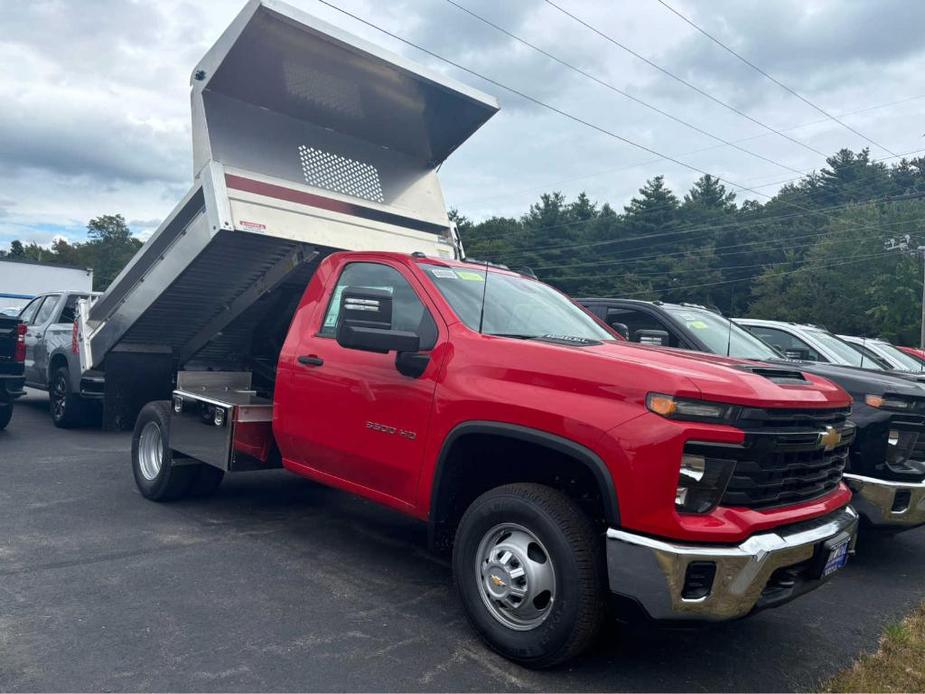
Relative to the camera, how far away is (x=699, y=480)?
3.22 meters

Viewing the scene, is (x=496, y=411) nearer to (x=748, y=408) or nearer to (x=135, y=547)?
(x=748, y=408)

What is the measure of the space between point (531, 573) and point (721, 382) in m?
1.23

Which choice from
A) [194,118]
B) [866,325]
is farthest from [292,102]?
[866,325]

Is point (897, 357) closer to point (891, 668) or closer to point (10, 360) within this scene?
point (891, 668)

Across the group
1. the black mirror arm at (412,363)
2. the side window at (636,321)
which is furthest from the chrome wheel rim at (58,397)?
the black mirror arm at (412,363)

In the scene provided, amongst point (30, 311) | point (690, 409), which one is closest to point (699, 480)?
point (690, 409)

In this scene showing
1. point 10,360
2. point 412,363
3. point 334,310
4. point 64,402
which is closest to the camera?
point 412,363

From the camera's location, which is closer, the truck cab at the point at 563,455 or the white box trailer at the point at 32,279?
the truck cab at the point at 563,455

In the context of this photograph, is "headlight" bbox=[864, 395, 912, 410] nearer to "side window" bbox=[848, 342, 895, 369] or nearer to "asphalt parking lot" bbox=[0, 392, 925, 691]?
"asphalt parking lot" bbox=[0, 392, 925, 691]

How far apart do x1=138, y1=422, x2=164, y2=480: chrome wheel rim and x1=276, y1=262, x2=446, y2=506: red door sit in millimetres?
1841

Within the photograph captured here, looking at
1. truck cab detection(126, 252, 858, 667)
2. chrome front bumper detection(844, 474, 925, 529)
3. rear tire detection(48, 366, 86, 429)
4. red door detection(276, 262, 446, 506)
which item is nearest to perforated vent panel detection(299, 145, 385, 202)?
red door detection(276, 262, 446, 506)

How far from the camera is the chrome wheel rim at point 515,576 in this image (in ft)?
11.6

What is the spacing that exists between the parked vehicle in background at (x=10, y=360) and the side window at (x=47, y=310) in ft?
6.78

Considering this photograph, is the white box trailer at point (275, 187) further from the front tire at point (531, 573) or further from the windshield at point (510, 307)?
the front tire at point (531, 573)
